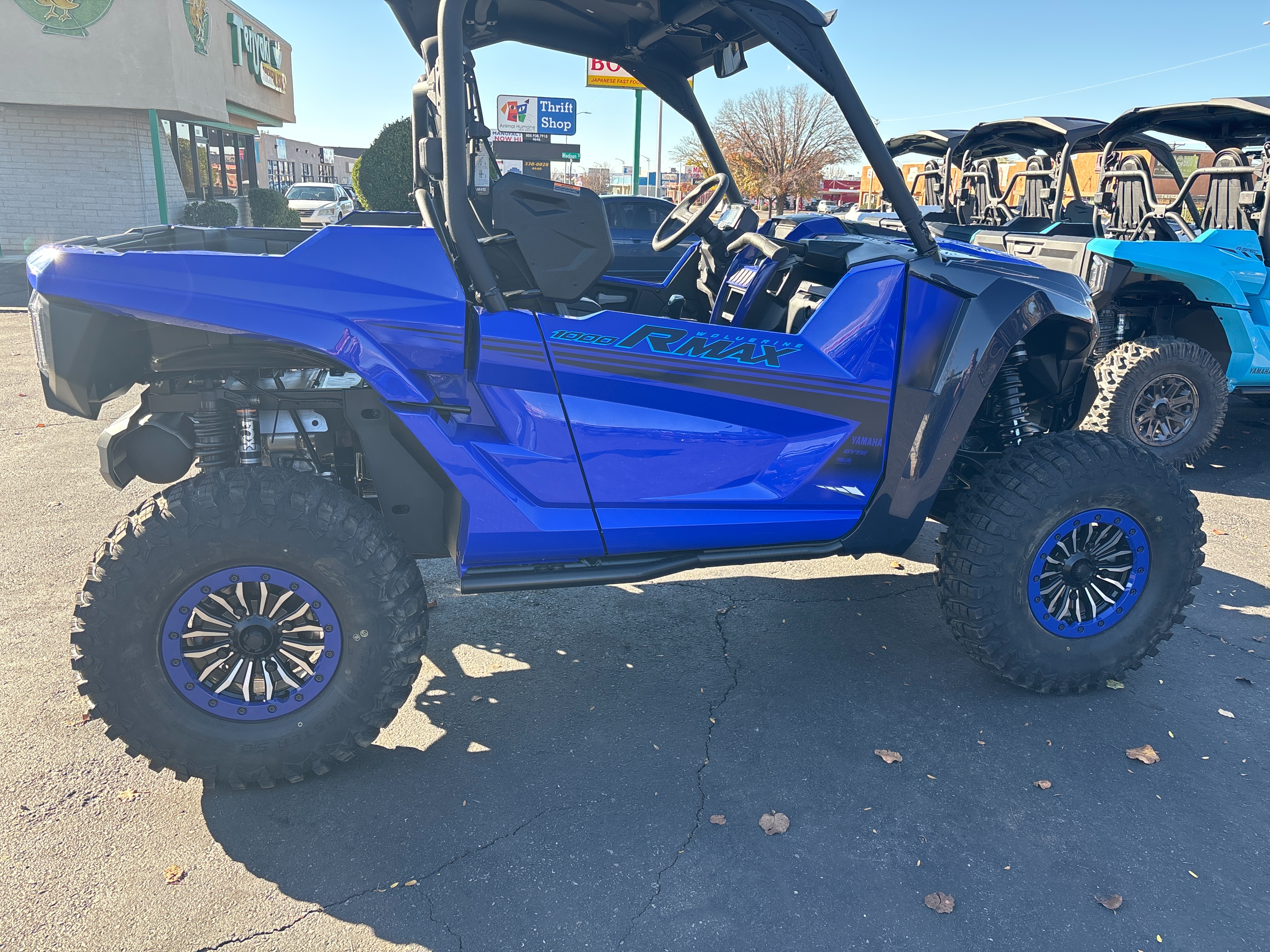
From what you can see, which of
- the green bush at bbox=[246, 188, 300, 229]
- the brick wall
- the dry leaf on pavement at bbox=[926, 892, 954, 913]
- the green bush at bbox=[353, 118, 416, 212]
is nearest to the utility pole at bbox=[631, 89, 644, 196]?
the green bush at bbox=[353, 118, 416, 212]

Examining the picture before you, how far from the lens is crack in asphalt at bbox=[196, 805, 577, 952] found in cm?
223

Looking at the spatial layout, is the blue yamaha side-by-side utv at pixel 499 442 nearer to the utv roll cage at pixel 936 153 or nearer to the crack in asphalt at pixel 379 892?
the crack in asphalt at pixel 379 892

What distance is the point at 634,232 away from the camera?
1202 cm

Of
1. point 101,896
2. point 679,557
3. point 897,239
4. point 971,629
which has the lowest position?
point 101,896

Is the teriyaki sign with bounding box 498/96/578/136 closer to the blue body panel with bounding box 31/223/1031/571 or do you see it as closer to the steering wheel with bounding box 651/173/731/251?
the steering wheel with bounding box 651/173/731/251

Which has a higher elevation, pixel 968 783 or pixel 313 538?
pixel 313 538

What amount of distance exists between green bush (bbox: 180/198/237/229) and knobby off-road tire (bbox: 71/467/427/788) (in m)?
19.0

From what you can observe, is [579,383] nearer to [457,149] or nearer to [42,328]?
[457,149]

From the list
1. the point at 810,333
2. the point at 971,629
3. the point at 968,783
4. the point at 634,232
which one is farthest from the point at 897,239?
the point at 634,232

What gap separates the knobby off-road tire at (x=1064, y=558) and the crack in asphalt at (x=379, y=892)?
180 centimetres

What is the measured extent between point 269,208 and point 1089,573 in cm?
2236

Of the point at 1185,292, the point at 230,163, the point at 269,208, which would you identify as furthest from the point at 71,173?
the point at 1185,292

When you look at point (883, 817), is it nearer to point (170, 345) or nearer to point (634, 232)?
point (170, 345)

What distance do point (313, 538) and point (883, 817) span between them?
1.95m
